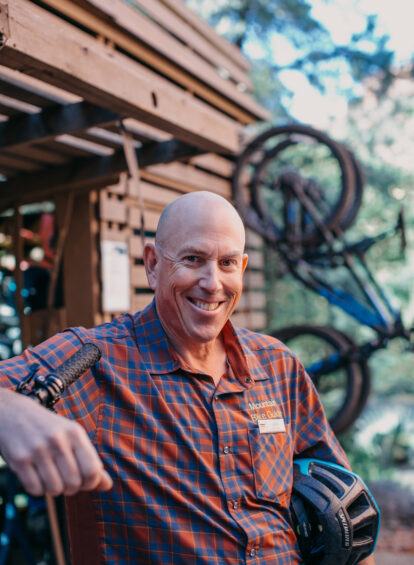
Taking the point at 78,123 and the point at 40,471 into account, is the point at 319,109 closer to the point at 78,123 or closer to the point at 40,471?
the point at 78,123

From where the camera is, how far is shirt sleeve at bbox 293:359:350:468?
6.73ft

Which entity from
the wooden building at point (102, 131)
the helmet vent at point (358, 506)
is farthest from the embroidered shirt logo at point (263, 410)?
the wooden building at point (102, 131)

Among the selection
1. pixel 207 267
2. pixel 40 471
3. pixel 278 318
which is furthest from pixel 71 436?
pixel 278 318

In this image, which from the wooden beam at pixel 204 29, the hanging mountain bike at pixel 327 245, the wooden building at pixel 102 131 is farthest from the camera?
the hanging mountain bike at pixel 327 245

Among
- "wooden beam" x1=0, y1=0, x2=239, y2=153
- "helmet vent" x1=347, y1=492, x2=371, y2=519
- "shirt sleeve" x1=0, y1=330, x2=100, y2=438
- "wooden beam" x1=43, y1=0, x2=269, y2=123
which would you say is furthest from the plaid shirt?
"wooden beam" x1=43, y1=0, x2=269, y2=123

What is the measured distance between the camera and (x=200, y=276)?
1.82 m

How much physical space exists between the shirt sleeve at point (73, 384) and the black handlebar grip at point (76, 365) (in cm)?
13

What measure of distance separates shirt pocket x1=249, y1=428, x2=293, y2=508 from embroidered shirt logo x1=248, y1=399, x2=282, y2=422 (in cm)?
5

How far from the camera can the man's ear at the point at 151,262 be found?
1964mm

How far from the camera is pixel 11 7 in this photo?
1992mm

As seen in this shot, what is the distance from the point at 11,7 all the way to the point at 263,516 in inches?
76.0

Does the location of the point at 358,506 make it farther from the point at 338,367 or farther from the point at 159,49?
the point at 159,49

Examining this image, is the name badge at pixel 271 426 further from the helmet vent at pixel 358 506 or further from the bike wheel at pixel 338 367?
the bike wheel at pixel 338 367

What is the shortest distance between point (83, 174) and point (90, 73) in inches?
52.5
